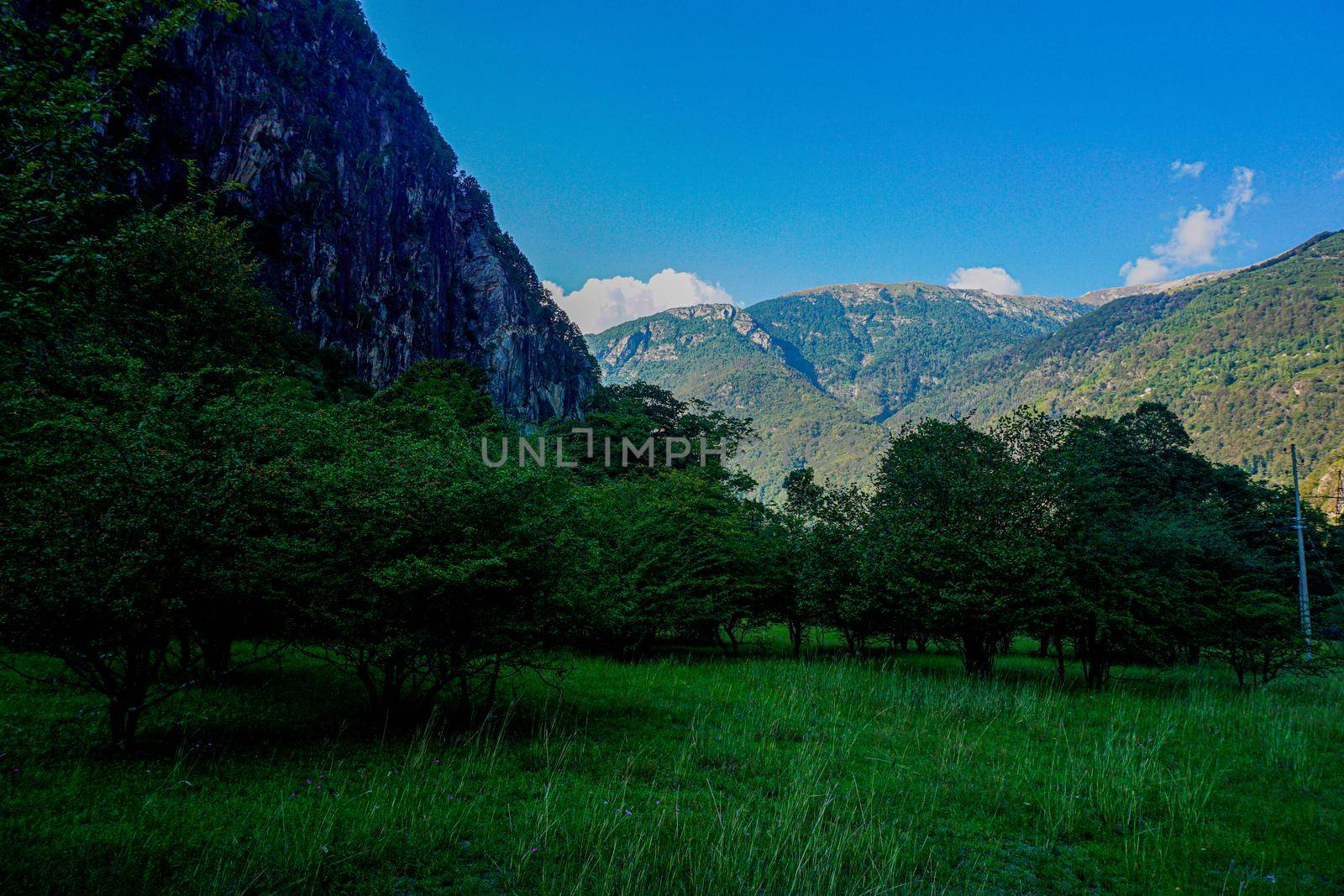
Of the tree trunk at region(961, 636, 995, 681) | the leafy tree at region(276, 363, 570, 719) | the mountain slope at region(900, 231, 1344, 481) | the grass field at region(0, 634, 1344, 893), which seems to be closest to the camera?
the grass field at region(0, 634, 1344, 893)

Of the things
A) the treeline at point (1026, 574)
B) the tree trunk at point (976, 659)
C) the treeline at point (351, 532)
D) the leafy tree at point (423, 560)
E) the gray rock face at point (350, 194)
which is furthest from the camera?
the gray rock face at point (350, 194)

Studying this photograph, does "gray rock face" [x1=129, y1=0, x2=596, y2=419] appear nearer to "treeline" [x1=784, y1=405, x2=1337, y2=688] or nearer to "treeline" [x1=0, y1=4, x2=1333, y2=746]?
"treeline" [x1=0, y1=4, x2=1333, y2=746]

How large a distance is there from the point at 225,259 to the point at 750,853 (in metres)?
26.9

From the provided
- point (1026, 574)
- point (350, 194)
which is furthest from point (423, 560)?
point (350, 194)

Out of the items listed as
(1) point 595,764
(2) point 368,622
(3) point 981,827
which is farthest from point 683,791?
(2) point 368,622

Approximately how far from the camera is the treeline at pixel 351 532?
4836 millimetres

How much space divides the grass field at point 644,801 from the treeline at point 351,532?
861 mm

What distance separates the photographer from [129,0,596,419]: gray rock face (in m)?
49.9

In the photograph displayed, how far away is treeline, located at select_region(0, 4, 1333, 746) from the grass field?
2.82 ft

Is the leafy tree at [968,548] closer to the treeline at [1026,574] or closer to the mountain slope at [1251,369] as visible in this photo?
the treeline at [1026,574]

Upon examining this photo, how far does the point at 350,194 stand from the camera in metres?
64.9

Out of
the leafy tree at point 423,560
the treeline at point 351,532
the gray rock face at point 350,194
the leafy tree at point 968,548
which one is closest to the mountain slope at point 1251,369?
the leafy tree at point 968,548

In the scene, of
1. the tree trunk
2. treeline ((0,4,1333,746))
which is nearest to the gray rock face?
treeline ((0,4,1333,746))

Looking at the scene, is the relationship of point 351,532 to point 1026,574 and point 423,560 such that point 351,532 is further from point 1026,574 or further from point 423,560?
point 1026,574
